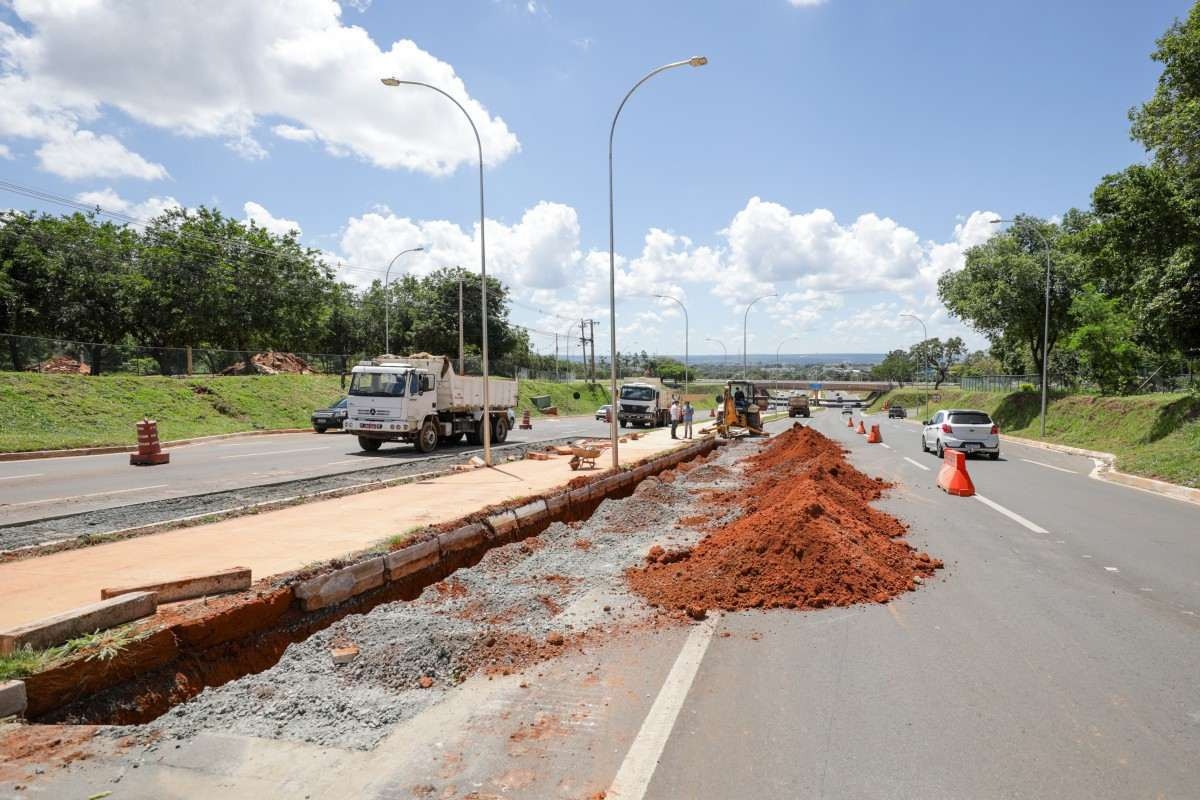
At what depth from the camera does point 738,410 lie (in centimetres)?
3259

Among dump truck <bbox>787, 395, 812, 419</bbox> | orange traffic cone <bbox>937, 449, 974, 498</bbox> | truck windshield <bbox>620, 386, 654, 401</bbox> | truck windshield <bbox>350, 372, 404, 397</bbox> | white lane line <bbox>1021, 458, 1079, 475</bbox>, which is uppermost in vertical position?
truck windshield <bbox>350, 372, 404, 397</bbox>

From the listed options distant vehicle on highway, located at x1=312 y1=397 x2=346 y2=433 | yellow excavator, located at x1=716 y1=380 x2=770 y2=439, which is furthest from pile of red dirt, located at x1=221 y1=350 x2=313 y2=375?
yellow excavator, located at x1=716 y1=380 x2=770 y2=439

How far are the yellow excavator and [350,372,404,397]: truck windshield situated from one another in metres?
14.0

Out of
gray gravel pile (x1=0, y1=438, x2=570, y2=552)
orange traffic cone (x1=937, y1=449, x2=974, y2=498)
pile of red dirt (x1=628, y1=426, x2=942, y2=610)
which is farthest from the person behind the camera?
orange traffic cone (x1=937, y1=449, x2=974, y2=498)

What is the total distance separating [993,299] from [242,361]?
39.3 m

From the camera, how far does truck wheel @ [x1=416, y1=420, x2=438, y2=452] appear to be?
21.9m

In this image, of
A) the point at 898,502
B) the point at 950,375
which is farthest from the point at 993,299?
the point at 950,375

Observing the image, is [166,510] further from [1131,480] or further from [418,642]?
[1131,480]

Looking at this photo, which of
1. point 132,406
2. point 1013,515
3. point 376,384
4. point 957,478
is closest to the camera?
point 1013,515

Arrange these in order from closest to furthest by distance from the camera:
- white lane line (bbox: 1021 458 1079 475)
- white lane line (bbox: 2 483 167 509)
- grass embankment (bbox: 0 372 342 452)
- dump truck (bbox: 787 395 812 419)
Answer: white lane line (bbox: 2 483 167 509), white lane line (bbox: 1021 458 1079 475), grass embankment (bbox: 0 372 342 452), dump truck (bbox: 787 395 812 419)

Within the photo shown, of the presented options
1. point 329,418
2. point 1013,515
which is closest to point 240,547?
point 1013,515

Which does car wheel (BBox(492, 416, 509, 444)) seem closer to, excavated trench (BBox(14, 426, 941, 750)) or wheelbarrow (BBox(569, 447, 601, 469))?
wheelbarrow (BBox(569, 447, 601, 469))

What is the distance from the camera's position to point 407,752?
153 inches

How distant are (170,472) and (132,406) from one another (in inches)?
574
